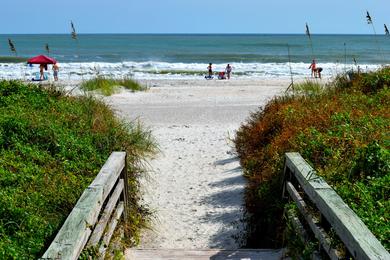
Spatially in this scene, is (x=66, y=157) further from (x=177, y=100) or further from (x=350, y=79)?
(x=177, y=100)

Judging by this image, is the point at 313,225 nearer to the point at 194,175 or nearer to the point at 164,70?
the point at 194,175

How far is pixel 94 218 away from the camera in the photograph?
374 cm

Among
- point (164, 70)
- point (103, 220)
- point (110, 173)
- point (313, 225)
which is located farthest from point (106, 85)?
point (164, 70)

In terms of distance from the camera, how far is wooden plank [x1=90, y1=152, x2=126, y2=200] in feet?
14.1

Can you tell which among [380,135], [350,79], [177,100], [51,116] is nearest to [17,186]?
[51,116]

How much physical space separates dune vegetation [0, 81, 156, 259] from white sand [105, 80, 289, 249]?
18.4 inches

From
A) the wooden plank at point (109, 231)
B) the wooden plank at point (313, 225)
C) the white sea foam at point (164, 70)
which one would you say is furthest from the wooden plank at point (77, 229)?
the white sea foam at point (164, 70)

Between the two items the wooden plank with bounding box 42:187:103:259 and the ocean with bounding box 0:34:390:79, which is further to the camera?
the ocean with bounding box 0:34:390:79

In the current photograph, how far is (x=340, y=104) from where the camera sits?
311 inches

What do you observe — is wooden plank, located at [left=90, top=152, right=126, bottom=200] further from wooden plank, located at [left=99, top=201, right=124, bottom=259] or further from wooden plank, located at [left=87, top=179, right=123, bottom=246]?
wooden plank, located at [left=99, top=201, right=124, bottom=259]

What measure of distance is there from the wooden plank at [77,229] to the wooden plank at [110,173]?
19 centimetres

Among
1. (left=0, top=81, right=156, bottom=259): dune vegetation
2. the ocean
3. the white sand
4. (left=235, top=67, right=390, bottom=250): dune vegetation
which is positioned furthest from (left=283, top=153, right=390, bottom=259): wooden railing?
the ocean

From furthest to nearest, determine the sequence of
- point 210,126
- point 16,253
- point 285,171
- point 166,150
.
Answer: point 210,126 < point 166,150 < point 285,171 < point 16,253

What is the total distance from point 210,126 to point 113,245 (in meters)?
8.72
